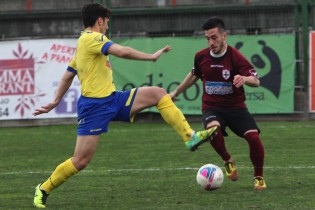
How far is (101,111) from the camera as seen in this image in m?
8.00

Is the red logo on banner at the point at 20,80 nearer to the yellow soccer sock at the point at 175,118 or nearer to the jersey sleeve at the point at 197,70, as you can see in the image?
the jersey sleeve at the point at 197,70

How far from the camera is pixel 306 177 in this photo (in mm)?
9727

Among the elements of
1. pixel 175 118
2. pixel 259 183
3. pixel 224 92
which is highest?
pixel 224 92

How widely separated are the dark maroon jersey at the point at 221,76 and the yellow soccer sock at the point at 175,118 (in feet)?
3.74

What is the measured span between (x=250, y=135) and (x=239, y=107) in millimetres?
364

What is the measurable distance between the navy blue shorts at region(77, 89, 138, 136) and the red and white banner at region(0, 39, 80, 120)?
1076cm

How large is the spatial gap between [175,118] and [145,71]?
11243 millimetres

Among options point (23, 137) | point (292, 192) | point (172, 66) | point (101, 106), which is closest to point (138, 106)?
point (101, 106)

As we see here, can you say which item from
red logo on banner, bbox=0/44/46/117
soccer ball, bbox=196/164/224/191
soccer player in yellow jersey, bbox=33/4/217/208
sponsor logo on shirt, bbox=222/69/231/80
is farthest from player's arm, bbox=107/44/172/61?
red logo on banner, bbox=0/44/46/117

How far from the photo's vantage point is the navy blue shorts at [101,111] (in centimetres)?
796

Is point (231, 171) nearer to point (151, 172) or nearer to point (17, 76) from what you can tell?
point (151, 172)

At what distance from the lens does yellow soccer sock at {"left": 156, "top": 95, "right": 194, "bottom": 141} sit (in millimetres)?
7910

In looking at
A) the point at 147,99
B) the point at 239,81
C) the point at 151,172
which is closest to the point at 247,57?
the point at 151,172

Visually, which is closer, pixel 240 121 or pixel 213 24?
pixel 213 24
